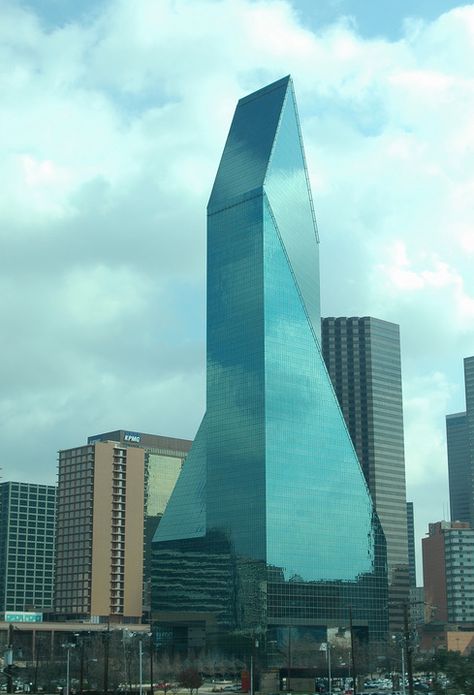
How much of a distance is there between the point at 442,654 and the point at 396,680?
52.4m

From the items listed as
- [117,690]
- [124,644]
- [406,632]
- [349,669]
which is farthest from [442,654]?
[124,644]

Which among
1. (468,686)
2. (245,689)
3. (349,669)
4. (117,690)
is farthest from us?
(349,669)

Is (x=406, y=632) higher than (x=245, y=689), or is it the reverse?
(x=406, y=632)

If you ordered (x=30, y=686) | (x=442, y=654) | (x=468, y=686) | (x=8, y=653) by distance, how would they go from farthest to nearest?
1. (x=30, y=686)
2. (x=442, y=654)
3. (x=468, y=686)
4. (x=8, y=653)

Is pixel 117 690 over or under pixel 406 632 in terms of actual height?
under

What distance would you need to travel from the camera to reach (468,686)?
3991 inches

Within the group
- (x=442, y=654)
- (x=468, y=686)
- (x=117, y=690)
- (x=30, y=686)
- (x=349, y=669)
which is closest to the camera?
(x=468, y=686)

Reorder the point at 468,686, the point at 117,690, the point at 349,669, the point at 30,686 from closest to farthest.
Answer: the point at 468,686 → the point at 117,690 → the point at 30,686 → the point at 349,669

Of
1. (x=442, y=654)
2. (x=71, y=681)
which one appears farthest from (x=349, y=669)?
(x=442, y=654)

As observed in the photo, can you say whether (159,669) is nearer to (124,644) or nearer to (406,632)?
(124,644)

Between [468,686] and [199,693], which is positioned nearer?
[468,686]

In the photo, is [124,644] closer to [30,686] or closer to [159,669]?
[159,669]

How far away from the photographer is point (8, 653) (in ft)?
311

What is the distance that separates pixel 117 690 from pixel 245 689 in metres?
31.7
